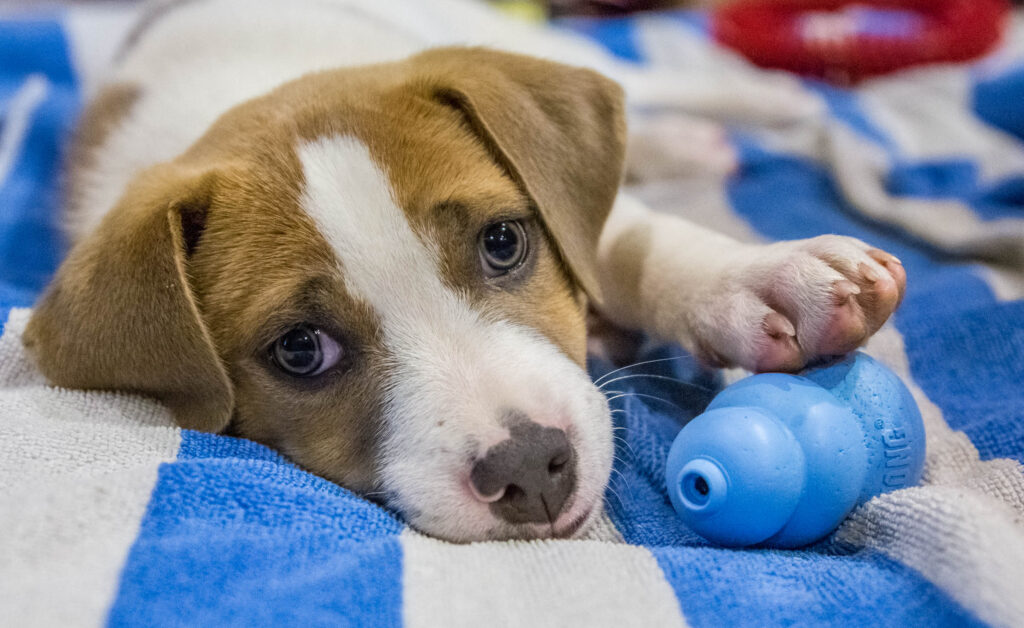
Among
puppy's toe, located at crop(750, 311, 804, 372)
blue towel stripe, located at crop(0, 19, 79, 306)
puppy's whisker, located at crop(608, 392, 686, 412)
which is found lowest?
blue towel stripe, located at crop(0, 19, 79, 306)

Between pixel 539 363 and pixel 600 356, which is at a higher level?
pixel 539 363

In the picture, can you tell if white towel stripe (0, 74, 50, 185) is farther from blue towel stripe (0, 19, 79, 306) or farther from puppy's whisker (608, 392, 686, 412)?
puppy's whisker (608, 392, 686, 412)

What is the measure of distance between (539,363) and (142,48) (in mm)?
3103

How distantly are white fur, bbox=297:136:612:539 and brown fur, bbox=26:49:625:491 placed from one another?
Result: 0.05 meters

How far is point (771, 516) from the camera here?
1726 mm

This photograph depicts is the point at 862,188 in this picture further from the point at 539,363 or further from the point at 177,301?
the point at 177,301

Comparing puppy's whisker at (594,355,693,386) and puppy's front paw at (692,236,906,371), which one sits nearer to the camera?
puppy's front paw at (692,236,906,371)

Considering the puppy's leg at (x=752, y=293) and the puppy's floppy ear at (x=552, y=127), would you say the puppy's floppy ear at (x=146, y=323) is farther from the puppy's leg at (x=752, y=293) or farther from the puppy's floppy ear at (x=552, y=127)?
the puppy's leg at (x=752, y=293)

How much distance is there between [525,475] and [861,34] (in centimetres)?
477

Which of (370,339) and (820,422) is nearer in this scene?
(820,422)

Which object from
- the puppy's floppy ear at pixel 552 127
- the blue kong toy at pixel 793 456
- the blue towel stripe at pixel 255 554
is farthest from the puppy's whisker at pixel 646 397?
the blue towel stripe at pixel 255 554

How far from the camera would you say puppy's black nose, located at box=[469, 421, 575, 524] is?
1.78 m

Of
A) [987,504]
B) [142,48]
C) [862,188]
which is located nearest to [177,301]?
[987,504]

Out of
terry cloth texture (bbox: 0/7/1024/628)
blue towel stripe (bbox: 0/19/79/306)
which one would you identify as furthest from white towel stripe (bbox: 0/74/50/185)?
terry cloth texture (bbox: 0/7/1024/628)
